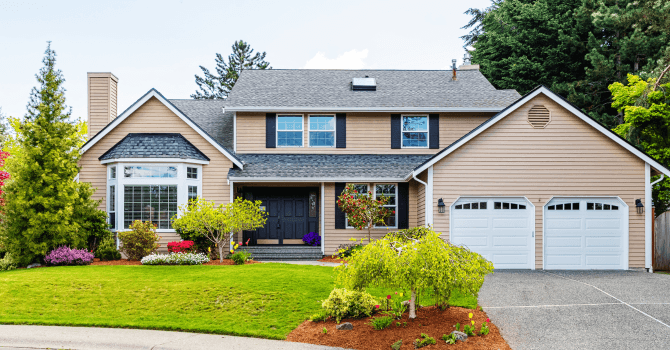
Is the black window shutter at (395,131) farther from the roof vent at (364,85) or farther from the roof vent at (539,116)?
the roof vent at (539,116)

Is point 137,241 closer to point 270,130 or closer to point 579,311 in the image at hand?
point 270,130

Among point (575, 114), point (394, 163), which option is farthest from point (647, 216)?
point (394, 163)

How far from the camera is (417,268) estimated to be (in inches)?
282

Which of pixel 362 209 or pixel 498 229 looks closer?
pixel 498 229

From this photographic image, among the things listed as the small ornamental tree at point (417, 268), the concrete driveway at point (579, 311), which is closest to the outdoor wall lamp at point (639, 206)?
the concrete driveway at point (579, 311)

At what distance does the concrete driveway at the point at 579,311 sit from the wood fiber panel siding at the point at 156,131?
871 centimetres

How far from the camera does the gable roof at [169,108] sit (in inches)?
642

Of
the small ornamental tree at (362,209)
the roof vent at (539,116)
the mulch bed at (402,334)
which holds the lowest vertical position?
the mulch bed at (402,334)

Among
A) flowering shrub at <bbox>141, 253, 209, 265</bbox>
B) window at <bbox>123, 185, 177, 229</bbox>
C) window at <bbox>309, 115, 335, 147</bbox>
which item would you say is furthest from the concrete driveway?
window at <bbox>123, 185, 177, 229</bbox>

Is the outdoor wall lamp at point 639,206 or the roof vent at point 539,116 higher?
the roof vent at point 539,116

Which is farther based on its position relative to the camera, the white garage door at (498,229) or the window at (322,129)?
the window at (322,129)

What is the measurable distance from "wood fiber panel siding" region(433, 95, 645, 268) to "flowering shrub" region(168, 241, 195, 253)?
22.8ft

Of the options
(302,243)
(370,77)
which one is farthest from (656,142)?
(302,243)

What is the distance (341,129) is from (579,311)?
10.6 meters
